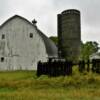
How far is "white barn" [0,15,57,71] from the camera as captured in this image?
3772 cm

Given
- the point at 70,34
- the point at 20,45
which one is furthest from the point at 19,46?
the point at 70,34

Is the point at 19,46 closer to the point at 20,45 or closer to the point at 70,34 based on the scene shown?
the point at 20,45

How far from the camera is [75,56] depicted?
135 ft

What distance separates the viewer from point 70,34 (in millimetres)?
40531

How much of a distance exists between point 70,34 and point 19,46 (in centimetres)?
742

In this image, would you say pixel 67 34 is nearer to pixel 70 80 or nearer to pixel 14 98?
pixel 70 80

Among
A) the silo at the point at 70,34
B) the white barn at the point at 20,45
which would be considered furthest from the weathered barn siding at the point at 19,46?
the silo at the point at 70,34

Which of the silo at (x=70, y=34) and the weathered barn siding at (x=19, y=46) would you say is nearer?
the weathered barn siding at (x=19, y=46)

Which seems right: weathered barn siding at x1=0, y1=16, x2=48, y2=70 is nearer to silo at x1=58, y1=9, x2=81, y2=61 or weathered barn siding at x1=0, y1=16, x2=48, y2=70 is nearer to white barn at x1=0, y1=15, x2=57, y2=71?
white barn at x1=0, y1=15, x2=57, y2=71

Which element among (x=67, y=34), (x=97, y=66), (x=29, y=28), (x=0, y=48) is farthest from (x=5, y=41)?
(x=97, y=66)

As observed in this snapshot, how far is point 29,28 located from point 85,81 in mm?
20533

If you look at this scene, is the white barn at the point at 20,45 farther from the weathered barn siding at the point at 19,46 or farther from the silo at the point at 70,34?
the silo at the point at 70,34

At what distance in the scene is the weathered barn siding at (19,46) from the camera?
1486 inches

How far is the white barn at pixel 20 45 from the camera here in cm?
3772
